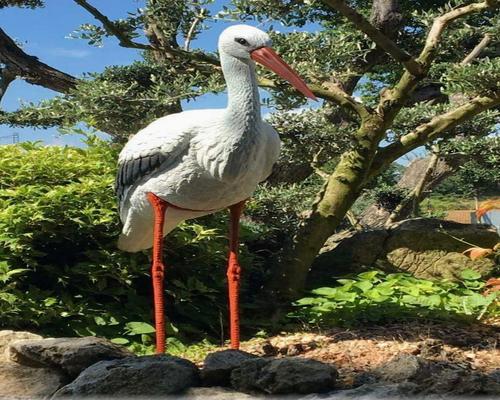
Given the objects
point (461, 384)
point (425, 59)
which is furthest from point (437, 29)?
point (461, 384)

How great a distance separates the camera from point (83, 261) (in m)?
4.41

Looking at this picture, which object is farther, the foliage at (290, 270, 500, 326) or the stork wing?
the foliage at (290, 270, 500, 326)

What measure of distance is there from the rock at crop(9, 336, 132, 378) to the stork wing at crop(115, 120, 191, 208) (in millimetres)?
889

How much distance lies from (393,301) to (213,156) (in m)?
2.05

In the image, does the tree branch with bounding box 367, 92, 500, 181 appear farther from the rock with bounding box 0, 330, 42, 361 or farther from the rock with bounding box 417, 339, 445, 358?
the rock with bounding box 0, 330, 42, 361

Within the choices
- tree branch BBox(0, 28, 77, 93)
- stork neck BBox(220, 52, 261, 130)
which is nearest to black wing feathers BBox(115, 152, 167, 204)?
stork neck BBox(220, 52, 261, 130)

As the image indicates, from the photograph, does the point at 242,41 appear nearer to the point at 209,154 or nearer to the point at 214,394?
the point at 209,154

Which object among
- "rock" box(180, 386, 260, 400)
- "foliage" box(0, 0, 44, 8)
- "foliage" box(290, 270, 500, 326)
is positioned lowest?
"rock" box(180, 386, 260, 400)

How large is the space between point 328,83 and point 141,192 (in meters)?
1.91

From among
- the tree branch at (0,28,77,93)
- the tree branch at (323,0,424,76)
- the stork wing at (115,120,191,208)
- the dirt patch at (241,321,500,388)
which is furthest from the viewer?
the tree branch at (0,28,77,93)

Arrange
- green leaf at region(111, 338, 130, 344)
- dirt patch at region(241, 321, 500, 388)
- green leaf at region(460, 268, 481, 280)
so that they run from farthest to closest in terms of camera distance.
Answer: green leaf at region(460, 268, 481, 280)
green leaf at region(111, 338, 130, 344)
dirt patch at region(241, 321, 500, 388)

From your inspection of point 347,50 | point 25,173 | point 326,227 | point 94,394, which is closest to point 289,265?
point 326,227

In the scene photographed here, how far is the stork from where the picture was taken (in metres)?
3.16

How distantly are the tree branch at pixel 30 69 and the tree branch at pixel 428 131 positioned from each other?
2984 mm
